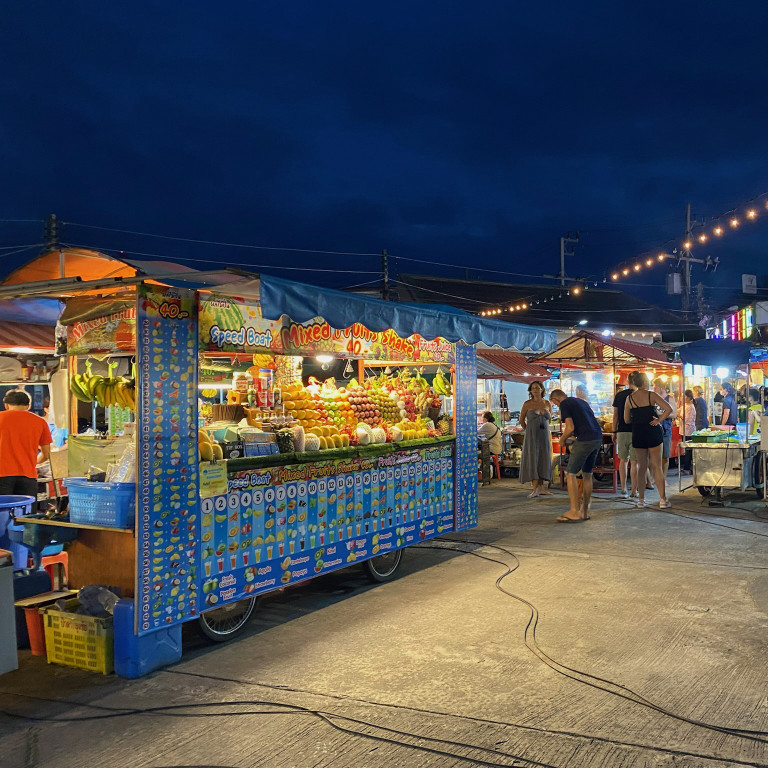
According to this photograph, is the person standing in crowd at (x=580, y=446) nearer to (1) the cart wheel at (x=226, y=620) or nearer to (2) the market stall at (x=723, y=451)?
(2) the market stall at (x=723, y=451)

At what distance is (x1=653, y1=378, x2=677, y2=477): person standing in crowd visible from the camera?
559 inches

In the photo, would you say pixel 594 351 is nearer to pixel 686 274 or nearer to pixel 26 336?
pixel 26 336

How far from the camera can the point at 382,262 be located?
79.2 ft

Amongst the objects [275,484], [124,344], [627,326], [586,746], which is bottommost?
[586,746]

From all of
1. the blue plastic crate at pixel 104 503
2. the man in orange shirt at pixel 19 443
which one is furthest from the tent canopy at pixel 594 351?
the blue plastic crate at pixel 104 503

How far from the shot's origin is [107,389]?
5656mm

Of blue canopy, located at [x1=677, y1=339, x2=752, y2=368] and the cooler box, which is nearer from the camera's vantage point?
the cooler box

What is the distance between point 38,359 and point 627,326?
2595 centimetres

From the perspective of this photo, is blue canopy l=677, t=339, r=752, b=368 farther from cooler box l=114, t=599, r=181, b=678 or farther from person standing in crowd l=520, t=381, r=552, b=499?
cooler box l=114, t=599, r=181, b=678

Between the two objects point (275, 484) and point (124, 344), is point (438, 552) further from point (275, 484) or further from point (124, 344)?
point (124, 344)

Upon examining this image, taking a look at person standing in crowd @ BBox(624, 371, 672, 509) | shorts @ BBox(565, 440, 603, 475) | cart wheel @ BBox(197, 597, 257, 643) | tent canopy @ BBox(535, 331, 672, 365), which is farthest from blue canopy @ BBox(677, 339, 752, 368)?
cart wheel @ BBox(197, 597, 257, 643)

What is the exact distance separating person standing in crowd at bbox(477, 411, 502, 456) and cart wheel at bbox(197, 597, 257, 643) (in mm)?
9651

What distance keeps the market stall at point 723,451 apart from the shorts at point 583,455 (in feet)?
8.20

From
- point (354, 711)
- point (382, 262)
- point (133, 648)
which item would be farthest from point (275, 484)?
point (382, 262)
